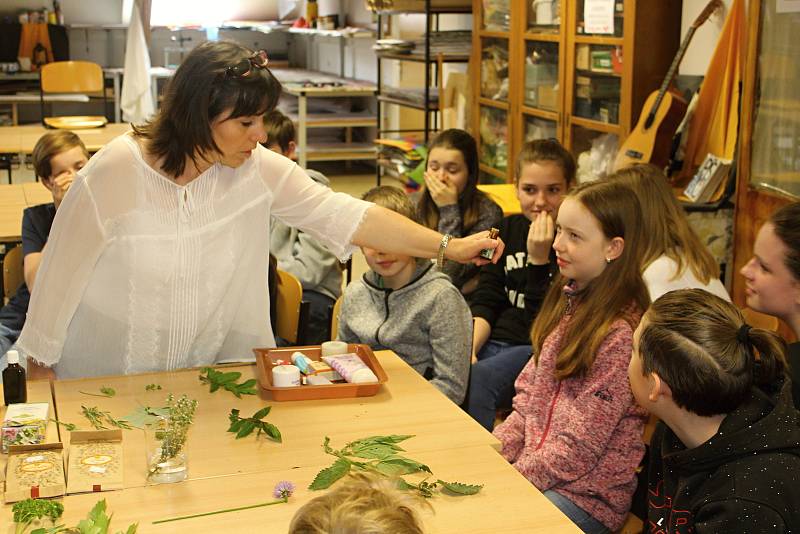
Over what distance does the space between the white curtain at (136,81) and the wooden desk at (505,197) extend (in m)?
3.54

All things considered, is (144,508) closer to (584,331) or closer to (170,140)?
(170,140)

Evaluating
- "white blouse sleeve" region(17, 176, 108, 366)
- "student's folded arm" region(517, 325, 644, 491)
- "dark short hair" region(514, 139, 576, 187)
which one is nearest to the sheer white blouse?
"white blouse sleeve" region(17, 176, 108, 366)

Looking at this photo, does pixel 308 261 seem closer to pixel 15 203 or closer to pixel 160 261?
pixel 160 261

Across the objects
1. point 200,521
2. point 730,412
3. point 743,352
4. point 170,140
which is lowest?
point 200,521

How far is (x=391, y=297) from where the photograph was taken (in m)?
2.78

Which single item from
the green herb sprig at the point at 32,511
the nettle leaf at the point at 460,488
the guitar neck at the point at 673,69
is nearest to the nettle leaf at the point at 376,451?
the nettle leaf at the point at 460,488

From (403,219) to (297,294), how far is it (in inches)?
28.8

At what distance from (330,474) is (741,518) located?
70cm

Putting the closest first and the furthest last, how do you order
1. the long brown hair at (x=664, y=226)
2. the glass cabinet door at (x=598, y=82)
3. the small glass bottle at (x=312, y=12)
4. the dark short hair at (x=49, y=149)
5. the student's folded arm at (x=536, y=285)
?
the long brown hair at (x=664, y=226) → the student's folded arm at (x=536, y=285) → the dark short hair at (x=49, y=149) → the glass cabinet door at (x=598, y=82) → the small glass bottle at (x=312, y=12)

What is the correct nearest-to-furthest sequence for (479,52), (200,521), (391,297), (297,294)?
(200,521)
(391,297)
(297,294)
(479,52)

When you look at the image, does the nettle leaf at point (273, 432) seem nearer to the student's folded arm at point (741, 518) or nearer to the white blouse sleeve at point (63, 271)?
the white blouse sleeve at point (63, 271)

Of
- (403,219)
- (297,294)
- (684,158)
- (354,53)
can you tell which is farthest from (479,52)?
(354,53)

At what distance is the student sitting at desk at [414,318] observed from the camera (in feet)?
8.73

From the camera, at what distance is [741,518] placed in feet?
5.12
